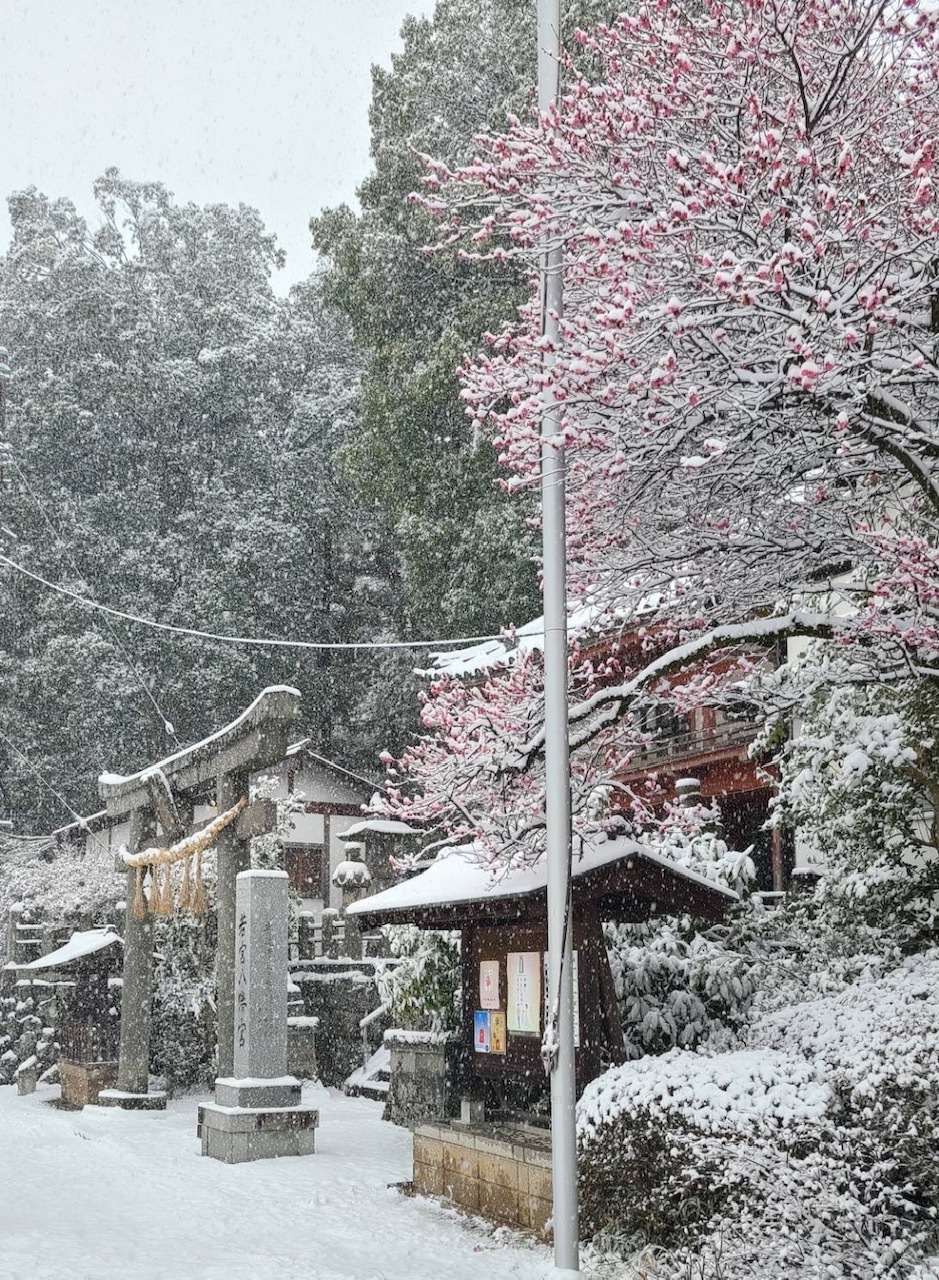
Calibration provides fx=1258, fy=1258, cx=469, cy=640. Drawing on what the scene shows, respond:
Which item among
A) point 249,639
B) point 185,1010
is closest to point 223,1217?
point 185,1010

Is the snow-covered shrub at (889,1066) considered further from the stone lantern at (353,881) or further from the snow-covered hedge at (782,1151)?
the stone lantern at (353,881)

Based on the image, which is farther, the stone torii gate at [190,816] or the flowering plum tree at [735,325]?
the stone torii gate at [190,816]

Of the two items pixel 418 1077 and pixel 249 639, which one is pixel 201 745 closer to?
pixel 418 1077

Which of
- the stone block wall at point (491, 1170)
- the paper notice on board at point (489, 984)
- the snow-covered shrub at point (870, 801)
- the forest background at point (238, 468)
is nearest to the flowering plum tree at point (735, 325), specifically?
the snow-covered shrub at point (870, 801)

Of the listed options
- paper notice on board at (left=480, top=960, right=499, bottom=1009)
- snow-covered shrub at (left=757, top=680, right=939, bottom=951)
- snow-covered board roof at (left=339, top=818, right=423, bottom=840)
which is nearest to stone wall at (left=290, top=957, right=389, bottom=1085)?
snow-covered board roof at (left=339, top=818, right=423, bottom=840)

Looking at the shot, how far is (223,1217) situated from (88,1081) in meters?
9.64

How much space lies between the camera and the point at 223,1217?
1067 cm

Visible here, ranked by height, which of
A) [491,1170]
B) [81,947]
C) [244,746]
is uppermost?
[244,746]

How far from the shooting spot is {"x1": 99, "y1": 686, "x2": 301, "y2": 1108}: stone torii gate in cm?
1505

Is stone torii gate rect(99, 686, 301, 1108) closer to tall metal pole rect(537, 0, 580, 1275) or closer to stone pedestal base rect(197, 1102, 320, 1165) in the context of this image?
stone pedestal base rect(197, 1102, 320, 1165)

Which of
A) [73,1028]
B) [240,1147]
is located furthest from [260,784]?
[240,1147]

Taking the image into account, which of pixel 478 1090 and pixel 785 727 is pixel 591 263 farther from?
pixel 478 1090

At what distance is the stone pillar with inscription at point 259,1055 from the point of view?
45.1 feet

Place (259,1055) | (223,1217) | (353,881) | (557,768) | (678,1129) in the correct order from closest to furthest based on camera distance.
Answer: (557,768) < (678,1129) < (223,1217) < (259,1055) < (353,881)
